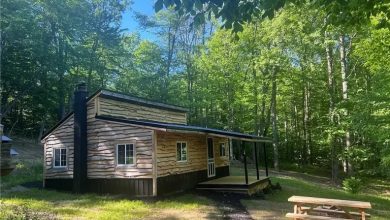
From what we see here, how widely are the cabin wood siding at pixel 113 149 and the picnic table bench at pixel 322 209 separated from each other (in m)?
7.05

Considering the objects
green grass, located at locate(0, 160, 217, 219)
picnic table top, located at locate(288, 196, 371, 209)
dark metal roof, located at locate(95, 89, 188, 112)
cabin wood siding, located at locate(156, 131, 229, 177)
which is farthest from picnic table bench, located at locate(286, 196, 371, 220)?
dark metal roof, located at locate(95, 89, 188, 112)

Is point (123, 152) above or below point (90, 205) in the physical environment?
above

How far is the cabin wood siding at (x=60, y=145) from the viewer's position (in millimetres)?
18172

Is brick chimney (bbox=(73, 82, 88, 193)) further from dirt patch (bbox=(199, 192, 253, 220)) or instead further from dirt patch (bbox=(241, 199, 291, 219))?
dirt patch (bbox=(241, 199, 291, 219))

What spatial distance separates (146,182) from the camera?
1566 centimetres

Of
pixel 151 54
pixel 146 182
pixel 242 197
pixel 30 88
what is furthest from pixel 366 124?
pixel 30 88

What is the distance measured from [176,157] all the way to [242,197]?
3737 millimetres

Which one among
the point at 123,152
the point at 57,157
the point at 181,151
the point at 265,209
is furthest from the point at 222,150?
the point at 57,157

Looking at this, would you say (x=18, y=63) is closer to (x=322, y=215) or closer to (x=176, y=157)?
(x=176, y=157)

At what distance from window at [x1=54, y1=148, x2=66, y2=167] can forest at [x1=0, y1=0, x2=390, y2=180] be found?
12.8 meters

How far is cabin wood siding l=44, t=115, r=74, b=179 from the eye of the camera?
18172 mm

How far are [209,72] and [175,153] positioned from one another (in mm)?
18429

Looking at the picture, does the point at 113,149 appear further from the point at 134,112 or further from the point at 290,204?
the point at 290,204

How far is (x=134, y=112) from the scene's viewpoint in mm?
19234
